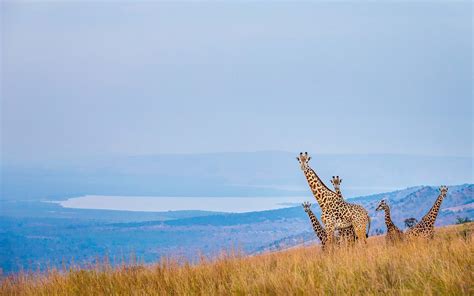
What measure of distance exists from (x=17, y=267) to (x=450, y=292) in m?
9.94

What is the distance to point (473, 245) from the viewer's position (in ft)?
51.9

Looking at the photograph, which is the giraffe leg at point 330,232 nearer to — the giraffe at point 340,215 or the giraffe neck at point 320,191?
the giraffe at point 340,215

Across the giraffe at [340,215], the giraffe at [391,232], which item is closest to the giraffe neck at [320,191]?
the giraffe at [340,215]

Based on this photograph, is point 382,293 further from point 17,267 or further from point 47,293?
point 17,267

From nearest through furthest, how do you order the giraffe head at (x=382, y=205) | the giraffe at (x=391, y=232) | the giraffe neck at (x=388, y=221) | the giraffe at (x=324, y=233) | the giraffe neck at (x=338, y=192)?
1. the giraffe at (x=324, y=233)
2. the giraffe neck at (x=338, y=192)
3. the giraffe at (x=391, y=232)
4. the giraffe neck at (x=388, y=221)
5. the giraffe head at (x=382, y=205)

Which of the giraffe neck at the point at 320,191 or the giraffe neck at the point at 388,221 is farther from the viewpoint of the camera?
the giraffe neck at the point at 388,221

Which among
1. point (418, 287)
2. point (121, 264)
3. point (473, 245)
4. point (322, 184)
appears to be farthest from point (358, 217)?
point (418, 287)

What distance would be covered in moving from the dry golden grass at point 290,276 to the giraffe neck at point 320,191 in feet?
6.39

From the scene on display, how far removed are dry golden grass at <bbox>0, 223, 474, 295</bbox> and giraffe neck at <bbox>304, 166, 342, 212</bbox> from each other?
1.95m

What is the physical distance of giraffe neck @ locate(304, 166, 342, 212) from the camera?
20.6 metres

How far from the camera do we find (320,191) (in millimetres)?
20953

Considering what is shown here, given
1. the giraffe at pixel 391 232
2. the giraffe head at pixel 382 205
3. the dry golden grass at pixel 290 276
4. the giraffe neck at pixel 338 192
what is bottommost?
the dry golden grass at pixel 290 276

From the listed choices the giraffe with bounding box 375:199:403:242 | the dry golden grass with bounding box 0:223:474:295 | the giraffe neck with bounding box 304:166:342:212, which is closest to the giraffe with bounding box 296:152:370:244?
the giraffe neck with bounding box 304:166:342:212

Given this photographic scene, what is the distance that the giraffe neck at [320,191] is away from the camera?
20.6 m
